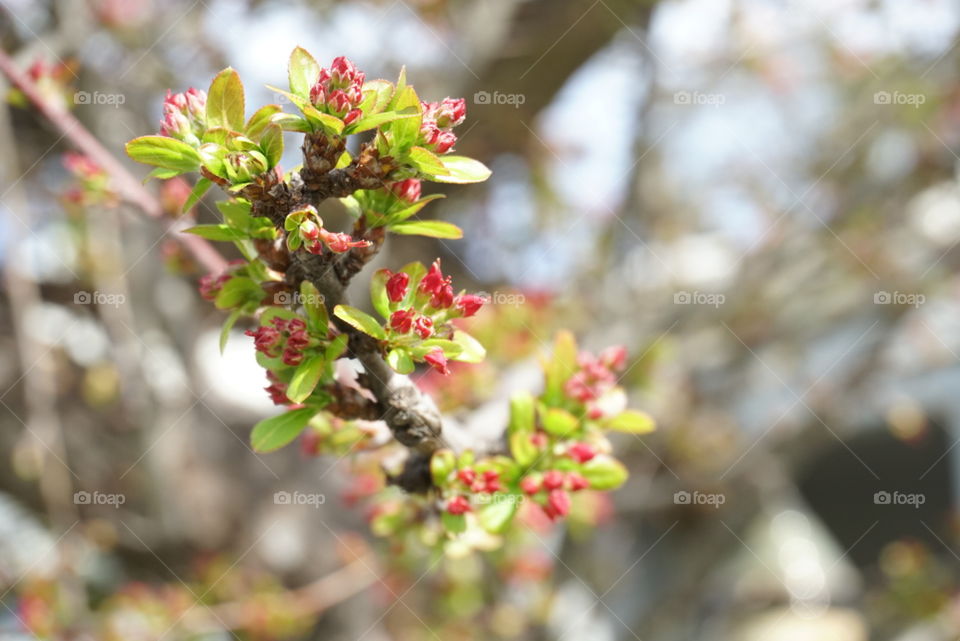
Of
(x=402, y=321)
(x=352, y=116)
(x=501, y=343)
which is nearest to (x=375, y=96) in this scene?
(x=352, y=116)

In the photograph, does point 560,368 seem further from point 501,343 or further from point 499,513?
point 501,343

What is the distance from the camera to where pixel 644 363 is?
245 cm

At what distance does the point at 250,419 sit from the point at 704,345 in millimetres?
2195

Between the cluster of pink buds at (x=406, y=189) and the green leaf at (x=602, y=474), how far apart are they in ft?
1.63

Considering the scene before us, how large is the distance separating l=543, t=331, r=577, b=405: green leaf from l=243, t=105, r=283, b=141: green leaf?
61cm

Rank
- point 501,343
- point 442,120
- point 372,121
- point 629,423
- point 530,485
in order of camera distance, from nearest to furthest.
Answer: point 372,121 → point 442,120 → point 530,485 → point 629,423 → point 501,343

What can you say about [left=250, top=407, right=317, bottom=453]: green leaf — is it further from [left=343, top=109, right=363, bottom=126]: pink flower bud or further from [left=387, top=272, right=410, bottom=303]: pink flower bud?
[left=343, top=109, right=363, bottom=126]: pink flower bud

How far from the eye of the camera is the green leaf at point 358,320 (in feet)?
2.67

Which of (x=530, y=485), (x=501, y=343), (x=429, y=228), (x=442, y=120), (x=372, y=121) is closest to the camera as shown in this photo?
(x=372, y=121)

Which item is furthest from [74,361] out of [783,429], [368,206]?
[783,429]

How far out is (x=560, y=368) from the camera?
1221 millimetres

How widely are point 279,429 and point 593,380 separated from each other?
20.8 inches

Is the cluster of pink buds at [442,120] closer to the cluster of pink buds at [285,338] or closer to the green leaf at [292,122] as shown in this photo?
the green leaf at [292,122]

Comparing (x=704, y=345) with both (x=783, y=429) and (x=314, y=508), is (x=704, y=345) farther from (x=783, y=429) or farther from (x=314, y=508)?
(x=314, y=508)
